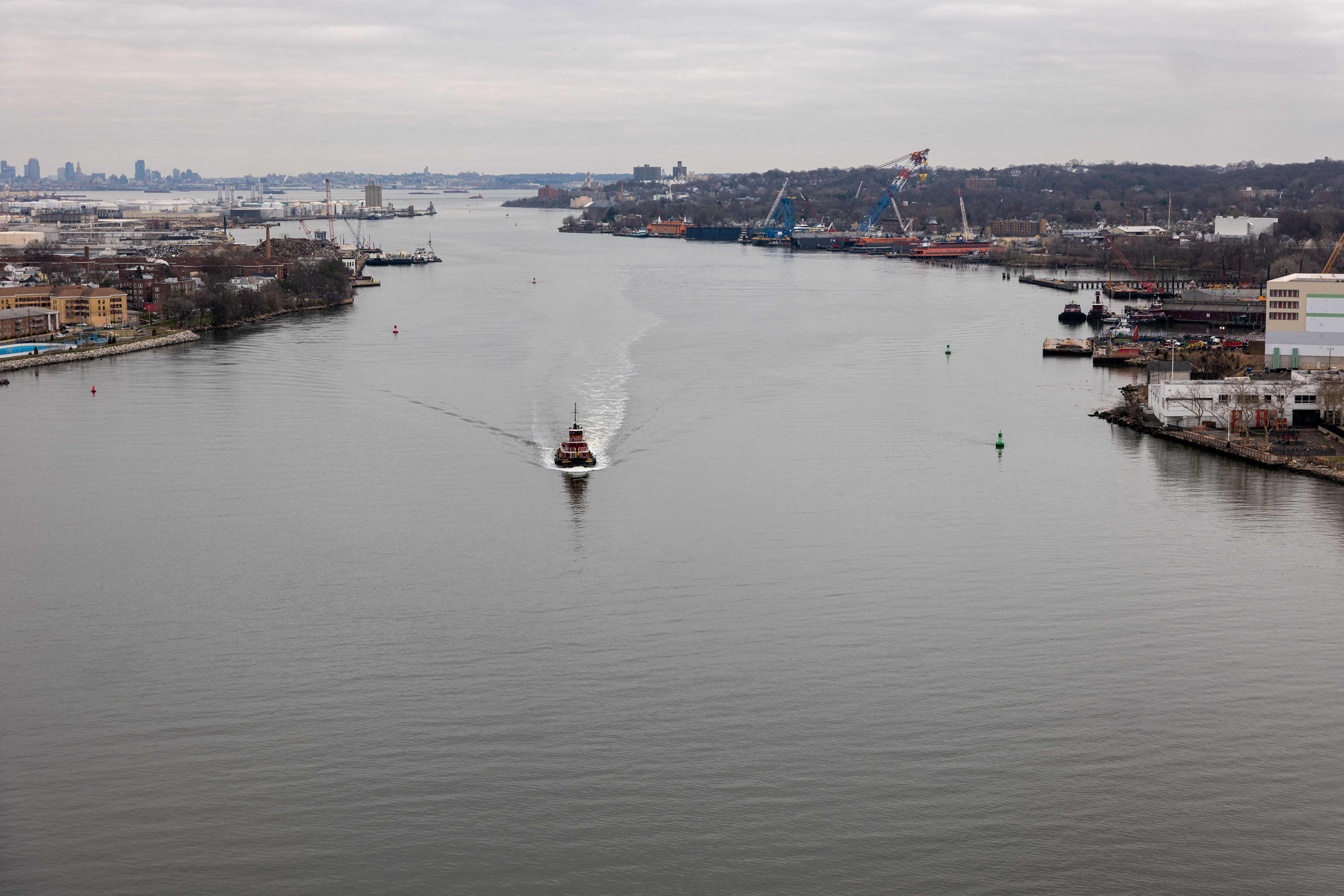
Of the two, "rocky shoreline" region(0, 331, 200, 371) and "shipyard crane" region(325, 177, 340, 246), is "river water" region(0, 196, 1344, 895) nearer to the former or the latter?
"rocky shoreline" region(0, 331, 200, 371)

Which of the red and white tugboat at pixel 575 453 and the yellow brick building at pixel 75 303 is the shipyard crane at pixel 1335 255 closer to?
the red and white tugboat at pixel 575 453

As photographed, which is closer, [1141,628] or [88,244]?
[1141,628]

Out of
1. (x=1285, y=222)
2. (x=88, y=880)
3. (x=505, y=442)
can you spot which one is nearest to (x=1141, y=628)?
(x=88, y=880)

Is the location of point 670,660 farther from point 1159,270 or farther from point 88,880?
point 1159,270

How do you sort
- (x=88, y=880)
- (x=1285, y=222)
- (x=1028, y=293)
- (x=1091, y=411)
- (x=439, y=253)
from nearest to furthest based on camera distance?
(x=88, y=880), (x=1091, y=411), (x=1028, y=293), (x=1285, y=222), (x=439, y=253)

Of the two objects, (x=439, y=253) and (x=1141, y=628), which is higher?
(x=439, y=253)

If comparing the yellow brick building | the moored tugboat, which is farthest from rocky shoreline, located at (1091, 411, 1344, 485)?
the yellow brick building
